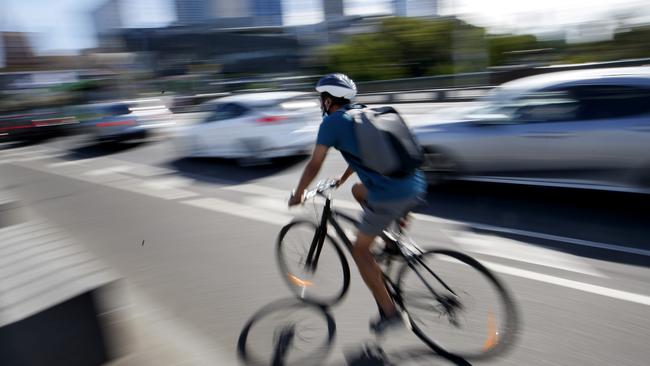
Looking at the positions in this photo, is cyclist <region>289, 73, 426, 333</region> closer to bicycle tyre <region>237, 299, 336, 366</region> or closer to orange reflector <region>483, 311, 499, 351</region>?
bicycle tyre <region>237, 299, 336, 366</region>

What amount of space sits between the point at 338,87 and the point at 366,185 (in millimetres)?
593

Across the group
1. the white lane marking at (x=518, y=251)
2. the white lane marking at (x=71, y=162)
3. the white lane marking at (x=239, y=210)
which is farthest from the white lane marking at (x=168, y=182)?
the white lane marking at (x=518, y=251)

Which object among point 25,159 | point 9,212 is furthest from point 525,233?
point 25,159

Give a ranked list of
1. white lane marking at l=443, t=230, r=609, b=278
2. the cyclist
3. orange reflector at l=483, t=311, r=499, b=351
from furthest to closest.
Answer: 1. white lane marking at l=443, t=230, r=609, b=278
2. orange reflector at l=483, t=311, r=499, b=351
3. the cyclist

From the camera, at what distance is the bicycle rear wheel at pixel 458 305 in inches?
119

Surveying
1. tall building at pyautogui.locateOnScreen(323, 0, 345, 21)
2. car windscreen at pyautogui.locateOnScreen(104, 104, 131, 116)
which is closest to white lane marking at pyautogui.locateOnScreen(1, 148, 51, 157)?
car windscreen at pyautogui.locateOnScreen(104, 104, 131, 116)

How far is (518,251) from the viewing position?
4871 mm

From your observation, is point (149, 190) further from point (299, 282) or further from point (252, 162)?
point (299, 282)

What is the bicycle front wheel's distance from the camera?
381cm

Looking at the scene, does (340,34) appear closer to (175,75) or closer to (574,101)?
(175,75)

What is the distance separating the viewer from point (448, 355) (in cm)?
310

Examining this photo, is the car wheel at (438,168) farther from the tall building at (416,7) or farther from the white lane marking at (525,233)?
the tall building at (416,7)

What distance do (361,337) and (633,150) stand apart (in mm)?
3808

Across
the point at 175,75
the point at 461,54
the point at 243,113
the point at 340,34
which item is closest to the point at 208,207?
the point at 243,113
